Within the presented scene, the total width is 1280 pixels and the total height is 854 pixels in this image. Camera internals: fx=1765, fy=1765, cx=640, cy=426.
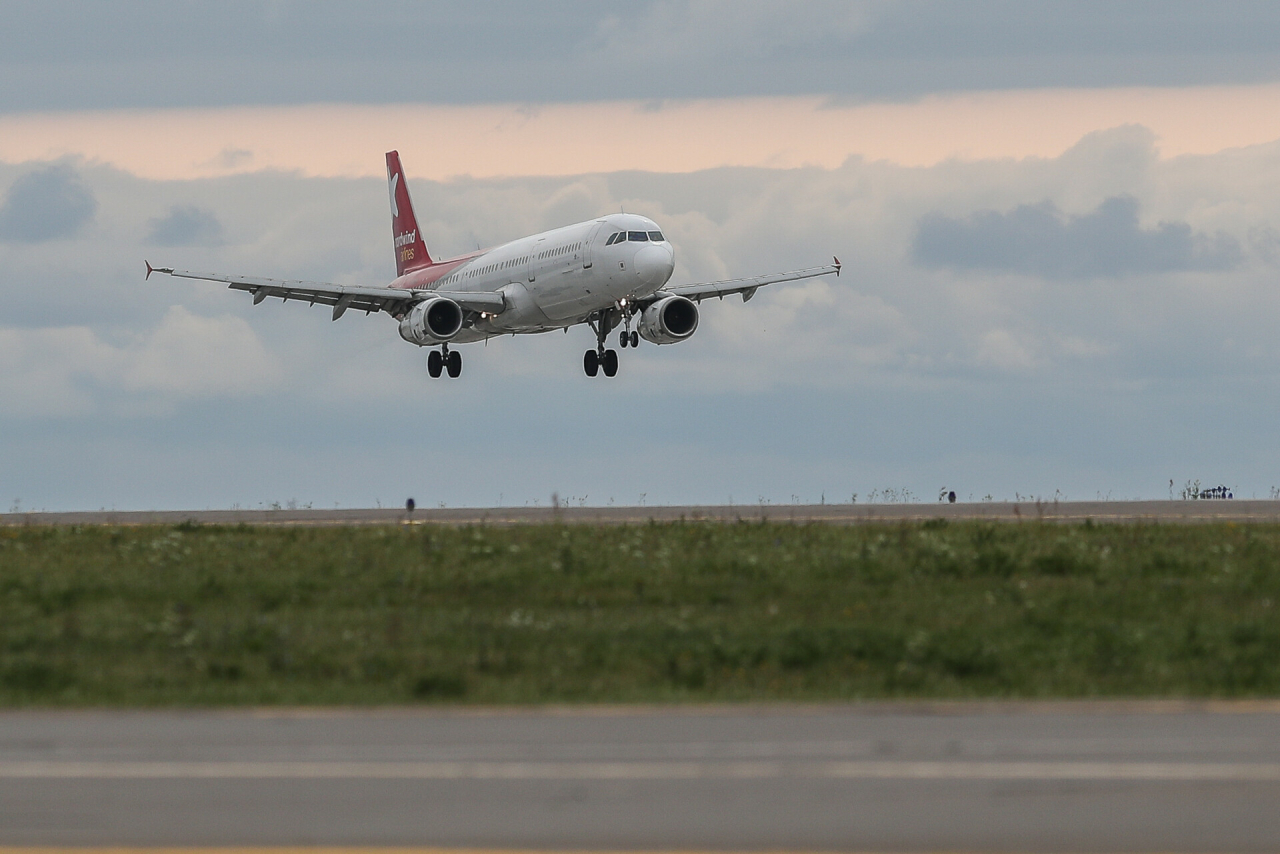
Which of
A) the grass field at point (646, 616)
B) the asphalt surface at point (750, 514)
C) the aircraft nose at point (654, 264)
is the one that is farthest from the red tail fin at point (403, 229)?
the grass field at point (646, 616)

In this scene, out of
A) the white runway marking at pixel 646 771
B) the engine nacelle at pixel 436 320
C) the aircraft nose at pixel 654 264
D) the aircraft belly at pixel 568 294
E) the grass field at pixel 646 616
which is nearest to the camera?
the white runway marking at pixel 646 771

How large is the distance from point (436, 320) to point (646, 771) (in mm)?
46742

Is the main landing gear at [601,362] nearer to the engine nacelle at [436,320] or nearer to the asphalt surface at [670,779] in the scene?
the engine nacelle at [436,320]

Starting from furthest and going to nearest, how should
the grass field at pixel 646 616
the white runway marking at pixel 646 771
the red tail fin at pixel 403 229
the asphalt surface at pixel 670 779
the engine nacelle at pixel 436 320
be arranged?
the red tail fin at pixel 403 229 → the engine nacelle at pixel 436 320 → the grass field at pixel 646 616 → the white runway marking at pixel 646 771 → the asphalt surface at pixel 670 779

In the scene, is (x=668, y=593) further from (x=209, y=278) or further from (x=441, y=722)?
(x=209, y=278)

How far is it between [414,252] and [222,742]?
2755 inches

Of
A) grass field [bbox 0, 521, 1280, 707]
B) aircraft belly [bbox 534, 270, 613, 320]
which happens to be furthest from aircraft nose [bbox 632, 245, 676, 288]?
grass field [bbox 0, 521, 1280, 707]

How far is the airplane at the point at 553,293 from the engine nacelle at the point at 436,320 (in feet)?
0.11

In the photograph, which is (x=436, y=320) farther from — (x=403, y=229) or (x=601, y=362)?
(x=403, y=229)

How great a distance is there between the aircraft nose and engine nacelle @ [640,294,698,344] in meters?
2.64

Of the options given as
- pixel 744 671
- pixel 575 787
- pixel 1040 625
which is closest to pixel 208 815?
pixel 575 787

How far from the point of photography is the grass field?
60.6 ft

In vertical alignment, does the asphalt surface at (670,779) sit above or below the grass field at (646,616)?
below

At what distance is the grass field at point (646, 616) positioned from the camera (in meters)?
18.5
